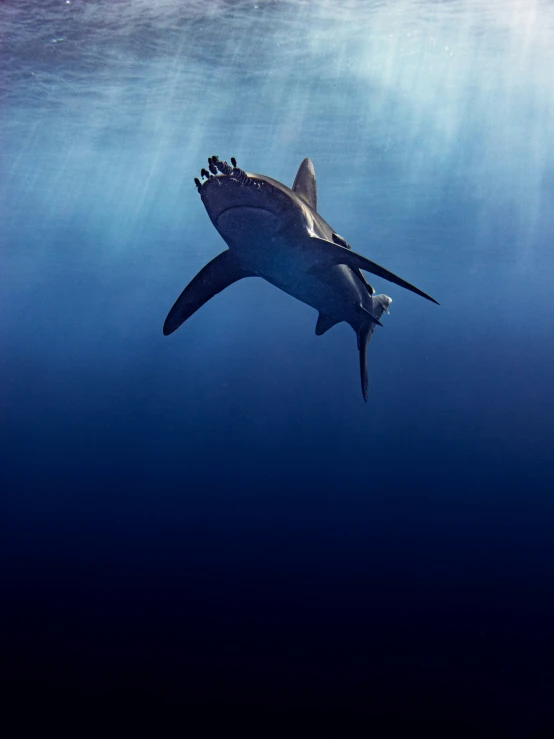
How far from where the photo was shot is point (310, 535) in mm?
12203

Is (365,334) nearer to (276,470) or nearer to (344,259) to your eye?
(344,259)

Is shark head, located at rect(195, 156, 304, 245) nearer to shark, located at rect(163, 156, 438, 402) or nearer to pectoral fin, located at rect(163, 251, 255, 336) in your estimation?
shark, located at rect(163, 156, 438, 402)

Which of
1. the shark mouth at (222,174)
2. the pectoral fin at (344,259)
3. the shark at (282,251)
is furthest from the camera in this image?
the pectoral fin at (344,259)

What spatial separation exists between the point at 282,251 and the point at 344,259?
0.92m

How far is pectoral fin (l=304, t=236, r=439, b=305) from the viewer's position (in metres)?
6.24

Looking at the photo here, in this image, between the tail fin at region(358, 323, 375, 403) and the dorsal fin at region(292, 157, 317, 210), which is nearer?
the dorsal fin at region(292, 157, 317, 210)

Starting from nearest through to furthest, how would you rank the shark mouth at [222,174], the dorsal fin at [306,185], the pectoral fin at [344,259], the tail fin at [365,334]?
the shark mouth at [222,174], the pectoral fin at [344,259], the dorsal fin at [306,185], the tail fin at [365,334]

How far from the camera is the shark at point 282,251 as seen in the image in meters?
5.11

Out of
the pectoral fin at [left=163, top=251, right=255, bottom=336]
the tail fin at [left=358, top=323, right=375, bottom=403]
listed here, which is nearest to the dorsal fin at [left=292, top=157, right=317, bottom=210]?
the pectoral fin at [left=163, top=251, right=255, bottom=336]

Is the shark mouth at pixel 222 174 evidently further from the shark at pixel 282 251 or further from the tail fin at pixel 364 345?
the tail fin at pixel 364 345

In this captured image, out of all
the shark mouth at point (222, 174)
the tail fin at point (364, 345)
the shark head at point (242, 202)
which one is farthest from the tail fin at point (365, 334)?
the shark mouth at point (222, 174)

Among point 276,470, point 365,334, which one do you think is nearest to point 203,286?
point 365,334

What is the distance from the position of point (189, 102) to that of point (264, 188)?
1948 centimetres

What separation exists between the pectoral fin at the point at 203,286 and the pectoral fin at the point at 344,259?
1235mm
